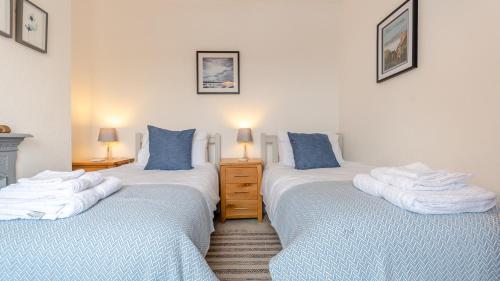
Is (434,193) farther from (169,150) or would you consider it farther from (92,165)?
(92,165)

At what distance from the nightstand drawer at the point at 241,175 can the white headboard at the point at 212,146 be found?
12.9 inches

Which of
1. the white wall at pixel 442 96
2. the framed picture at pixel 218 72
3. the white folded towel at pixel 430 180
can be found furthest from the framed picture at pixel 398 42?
the framed picture at pixel 218 72

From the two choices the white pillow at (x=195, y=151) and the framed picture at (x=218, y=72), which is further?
the framed picture at (x=218, y=72)

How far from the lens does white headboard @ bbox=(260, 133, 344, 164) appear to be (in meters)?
3.10

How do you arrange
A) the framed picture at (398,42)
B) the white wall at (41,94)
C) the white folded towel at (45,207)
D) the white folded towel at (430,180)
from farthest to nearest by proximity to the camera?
the framed picture at (398,42) → the white wall at (41,94) → the white folded towel at (430,180) → the white folded towel at (45,207)

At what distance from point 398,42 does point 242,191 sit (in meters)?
1.88

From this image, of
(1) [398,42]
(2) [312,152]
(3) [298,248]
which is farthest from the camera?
(2) [312,152]

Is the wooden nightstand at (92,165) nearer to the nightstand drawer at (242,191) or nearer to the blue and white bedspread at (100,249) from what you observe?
the nightstand drawer at (242,191)

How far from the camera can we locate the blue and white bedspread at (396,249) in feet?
2.96

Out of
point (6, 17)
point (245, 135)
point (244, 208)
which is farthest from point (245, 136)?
point (6, 17)

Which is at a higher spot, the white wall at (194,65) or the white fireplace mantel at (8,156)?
the white wall at (194,65)

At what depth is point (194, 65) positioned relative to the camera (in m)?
3.19

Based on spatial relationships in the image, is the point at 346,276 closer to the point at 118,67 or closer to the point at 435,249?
the point at 435,249

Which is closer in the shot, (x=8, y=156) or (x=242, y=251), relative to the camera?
(x=8, y=156)
